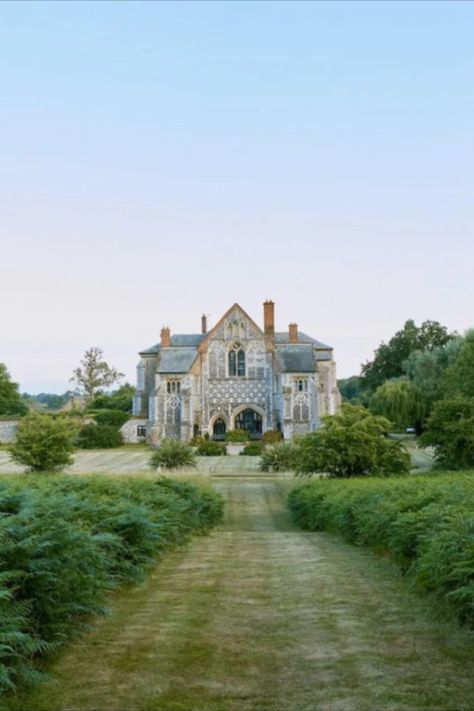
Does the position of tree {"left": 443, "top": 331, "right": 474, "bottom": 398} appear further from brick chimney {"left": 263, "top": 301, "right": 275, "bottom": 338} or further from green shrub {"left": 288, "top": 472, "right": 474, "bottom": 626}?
green shrub {"left": 288, "top": 472, "right": 474, "bottom": 626}

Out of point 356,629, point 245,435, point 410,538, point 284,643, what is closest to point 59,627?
point 284,643

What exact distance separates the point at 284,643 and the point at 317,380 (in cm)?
6503

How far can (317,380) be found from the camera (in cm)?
7288

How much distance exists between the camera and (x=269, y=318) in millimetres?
74812

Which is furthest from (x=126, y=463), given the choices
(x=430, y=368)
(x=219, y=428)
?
(x=430, y=368)

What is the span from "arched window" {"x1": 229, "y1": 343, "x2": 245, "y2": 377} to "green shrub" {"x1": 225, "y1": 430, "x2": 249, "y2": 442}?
266 inches

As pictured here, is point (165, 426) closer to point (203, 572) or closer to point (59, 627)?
point (203, 572)

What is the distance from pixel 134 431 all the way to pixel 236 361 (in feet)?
37.6

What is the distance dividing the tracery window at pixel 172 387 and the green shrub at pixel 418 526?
49.8 metres

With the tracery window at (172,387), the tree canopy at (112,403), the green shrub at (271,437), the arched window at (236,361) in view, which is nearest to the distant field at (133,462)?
the tracery window at (172,387)

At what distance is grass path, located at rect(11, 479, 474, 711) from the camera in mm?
6609

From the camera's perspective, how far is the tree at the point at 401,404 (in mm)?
68875

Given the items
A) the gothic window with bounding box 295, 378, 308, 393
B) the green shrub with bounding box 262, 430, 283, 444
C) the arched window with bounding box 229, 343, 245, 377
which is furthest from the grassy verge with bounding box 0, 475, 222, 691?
the arched window with bounding box 229, 343, 245, 377

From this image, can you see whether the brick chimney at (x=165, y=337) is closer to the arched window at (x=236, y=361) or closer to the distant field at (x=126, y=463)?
the arched window at (x=236, y=361)
